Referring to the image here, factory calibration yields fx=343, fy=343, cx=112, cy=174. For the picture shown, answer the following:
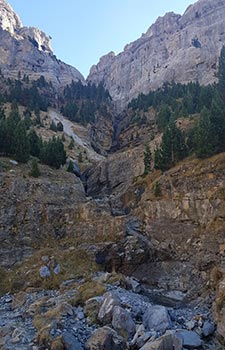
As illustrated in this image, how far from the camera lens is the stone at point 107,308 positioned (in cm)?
2514

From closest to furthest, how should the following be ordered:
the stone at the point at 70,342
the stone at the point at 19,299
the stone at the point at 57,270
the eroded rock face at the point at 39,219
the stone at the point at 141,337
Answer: the stone at the point at 70,342 < the stone at the point at 141,337 < the stone at the point at 19,299 < the stone at the point at 57,270 < the eroded rock face at the point at 39,219

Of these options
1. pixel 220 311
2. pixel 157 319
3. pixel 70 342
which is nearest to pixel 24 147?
pixel 157 319

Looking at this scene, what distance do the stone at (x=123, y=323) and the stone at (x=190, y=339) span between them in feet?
10.8

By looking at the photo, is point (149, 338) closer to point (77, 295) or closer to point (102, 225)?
point (77, 295)

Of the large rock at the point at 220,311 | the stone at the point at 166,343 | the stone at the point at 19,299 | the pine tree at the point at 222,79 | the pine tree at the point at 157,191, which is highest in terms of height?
the pine tree at the point at 222,79

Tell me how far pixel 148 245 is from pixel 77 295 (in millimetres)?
16428

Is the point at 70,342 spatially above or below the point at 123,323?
below

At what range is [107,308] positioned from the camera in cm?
2605

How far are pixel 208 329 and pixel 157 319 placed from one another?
361cm

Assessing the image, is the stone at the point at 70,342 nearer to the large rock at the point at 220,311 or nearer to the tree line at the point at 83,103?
the large rock at the point at 220,311

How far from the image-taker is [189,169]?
181ft

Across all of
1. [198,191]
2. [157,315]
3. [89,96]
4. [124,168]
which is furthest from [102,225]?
[89,96]

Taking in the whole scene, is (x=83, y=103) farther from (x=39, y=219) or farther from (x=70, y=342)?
(x=70, y=342)

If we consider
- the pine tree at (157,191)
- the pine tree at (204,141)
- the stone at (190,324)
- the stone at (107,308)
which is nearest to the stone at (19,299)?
the stone at (107,308)
